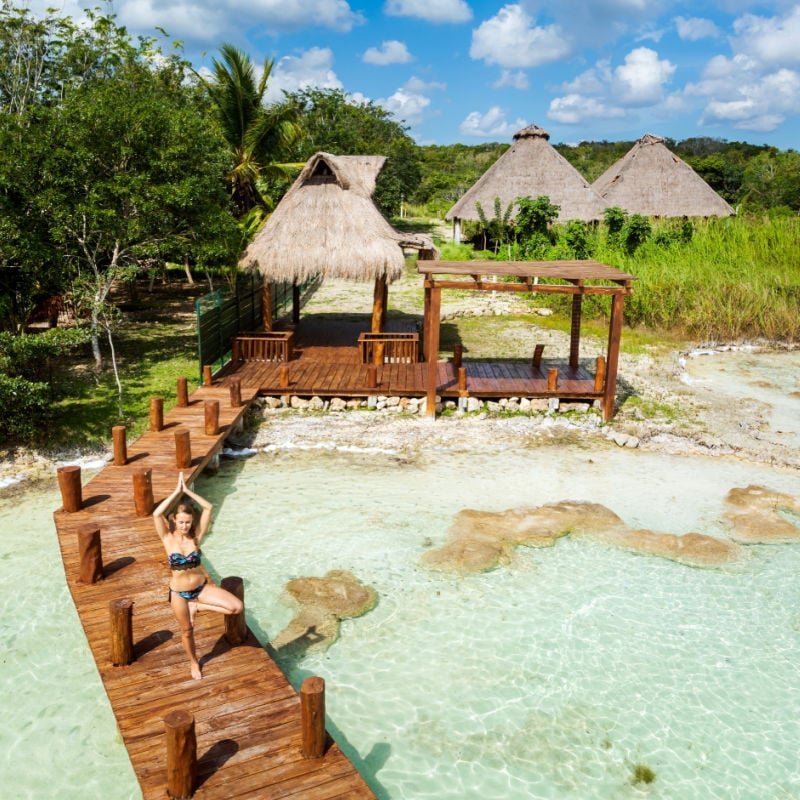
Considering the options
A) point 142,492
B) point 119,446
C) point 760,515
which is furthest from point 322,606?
point 760,515

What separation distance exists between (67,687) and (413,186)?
42589 millimetres

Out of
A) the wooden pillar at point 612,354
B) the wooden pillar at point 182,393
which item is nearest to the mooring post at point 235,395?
the wooden pillar at point 182,393

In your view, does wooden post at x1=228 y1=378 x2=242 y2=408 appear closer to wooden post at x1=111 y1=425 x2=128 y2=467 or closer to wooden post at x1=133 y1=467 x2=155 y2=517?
wooden post at x1=111 y1=425 x2=128 y2=467

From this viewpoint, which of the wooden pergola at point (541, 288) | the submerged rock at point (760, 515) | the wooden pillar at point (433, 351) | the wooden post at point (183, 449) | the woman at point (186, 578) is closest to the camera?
the woman at point (186, 578)

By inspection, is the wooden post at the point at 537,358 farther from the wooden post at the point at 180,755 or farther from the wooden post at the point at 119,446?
the wooden post at the point at 180,755

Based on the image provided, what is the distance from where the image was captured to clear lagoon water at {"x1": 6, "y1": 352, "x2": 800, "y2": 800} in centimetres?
550

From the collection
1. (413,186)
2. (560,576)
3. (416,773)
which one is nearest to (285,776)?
(416,773)

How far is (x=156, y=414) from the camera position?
1061 centimetres

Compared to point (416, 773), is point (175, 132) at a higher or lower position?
higher

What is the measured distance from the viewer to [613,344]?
12383 millimetres

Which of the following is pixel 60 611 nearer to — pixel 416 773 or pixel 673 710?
pixel 416 773

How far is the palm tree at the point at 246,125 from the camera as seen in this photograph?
66.9ft

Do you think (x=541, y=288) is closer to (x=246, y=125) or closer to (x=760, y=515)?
(x=760, y=515)

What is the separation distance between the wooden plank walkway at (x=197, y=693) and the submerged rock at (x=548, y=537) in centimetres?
252
